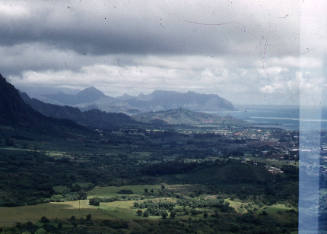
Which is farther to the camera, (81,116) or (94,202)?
(81,116)

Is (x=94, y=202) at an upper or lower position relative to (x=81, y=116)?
lower

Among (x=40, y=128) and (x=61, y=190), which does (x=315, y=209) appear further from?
(x=40, y=128)

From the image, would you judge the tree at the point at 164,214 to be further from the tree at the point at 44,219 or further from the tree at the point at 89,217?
the tree at the point at 44,219

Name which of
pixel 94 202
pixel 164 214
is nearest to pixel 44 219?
pixel 94 202

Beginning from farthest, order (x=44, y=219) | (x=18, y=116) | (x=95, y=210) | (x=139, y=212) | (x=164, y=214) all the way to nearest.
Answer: (x=18, y=116) < (x=95, y=210) < (x=139, y=212) < (x=164, y=214) < (x=44, y=219)

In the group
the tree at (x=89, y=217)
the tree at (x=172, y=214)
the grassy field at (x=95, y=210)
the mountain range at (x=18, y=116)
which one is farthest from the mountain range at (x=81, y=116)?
the tree at (x=89, y=217)

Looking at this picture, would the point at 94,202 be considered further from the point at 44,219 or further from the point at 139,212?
the point at 44,219

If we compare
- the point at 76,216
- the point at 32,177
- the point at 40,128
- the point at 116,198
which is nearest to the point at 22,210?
the point at 76,216

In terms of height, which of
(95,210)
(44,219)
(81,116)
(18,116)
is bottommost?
(95,210)

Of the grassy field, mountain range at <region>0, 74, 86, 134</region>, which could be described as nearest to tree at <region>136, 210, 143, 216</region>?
the grassy field

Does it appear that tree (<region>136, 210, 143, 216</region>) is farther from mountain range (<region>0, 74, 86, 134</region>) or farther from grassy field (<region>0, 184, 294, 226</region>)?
mountain range (<region>0, 74, 86, 134</region>)

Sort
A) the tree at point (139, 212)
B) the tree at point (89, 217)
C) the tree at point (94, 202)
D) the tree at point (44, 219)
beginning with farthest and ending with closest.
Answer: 1. the tree at point (94, 202)
2. the tree at point (139, 212)
3. the tree at point (89, 217)
4. the tree at point (44, 219)
